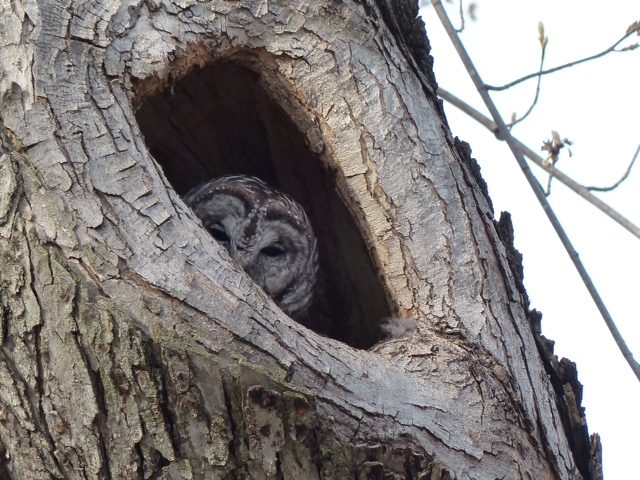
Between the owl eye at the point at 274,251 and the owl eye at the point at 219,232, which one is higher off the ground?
the owl eye at the point at 274,251

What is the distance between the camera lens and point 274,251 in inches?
161

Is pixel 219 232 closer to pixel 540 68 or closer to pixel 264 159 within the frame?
pixel 264 159

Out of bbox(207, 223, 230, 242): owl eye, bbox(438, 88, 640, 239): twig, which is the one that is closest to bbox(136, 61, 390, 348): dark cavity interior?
bbox(207, 223, 230, 242): owl eye

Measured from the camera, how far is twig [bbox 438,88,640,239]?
2795 mm

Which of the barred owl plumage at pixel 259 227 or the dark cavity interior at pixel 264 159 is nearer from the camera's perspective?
the dark cavity interior at pixel 264 159

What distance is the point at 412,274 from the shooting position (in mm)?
3035

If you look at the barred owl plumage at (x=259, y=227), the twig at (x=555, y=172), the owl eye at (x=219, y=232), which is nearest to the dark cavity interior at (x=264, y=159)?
the barred owl plumage at (x=259, y=227)

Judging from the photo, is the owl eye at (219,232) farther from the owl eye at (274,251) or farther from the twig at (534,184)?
the twig at (534,184)

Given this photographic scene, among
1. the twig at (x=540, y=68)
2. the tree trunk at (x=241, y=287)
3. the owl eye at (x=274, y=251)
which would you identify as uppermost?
the twig at (x=540, y=68)

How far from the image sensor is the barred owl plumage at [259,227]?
387cm

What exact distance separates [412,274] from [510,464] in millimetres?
668

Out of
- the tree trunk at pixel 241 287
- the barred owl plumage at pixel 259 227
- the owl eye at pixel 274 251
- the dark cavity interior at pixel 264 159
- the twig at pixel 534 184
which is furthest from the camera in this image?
the owl eye at pixel 274 251

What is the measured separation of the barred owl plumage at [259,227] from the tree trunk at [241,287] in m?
0.50

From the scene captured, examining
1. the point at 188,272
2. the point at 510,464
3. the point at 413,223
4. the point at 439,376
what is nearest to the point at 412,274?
the point at 413,223
